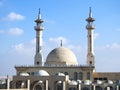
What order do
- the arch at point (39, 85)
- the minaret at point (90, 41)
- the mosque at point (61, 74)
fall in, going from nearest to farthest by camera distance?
the mosque at point (61, 74), the arch at point (39, 85), the minaret at point (90, 41)

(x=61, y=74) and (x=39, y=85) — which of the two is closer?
(x=61, y=74)

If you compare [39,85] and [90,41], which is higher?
[90,41]

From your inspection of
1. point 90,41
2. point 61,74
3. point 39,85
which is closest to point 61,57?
point 90,41

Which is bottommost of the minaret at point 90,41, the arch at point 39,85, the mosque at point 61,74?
→ the arch at point 39,85

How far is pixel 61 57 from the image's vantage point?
53.5 metres

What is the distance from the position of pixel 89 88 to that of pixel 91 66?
21.5ft

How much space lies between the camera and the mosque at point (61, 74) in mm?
45188

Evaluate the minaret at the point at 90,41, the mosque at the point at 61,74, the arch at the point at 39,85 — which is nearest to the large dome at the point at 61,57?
the mosque at the point at 61,74

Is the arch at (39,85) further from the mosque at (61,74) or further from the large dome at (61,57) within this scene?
the large dome at (61,57)

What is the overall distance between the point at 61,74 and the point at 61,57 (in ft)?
23.4

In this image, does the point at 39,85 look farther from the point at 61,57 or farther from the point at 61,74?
the point at 61,57

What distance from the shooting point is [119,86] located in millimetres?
44562

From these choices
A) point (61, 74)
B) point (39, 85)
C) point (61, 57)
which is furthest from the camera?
point (61, 57)

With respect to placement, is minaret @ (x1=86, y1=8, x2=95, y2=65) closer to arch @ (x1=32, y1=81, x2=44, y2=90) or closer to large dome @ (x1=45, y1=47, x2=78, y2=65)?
large dome @ (x1=45, y1=47, x2=78, y2=65)
